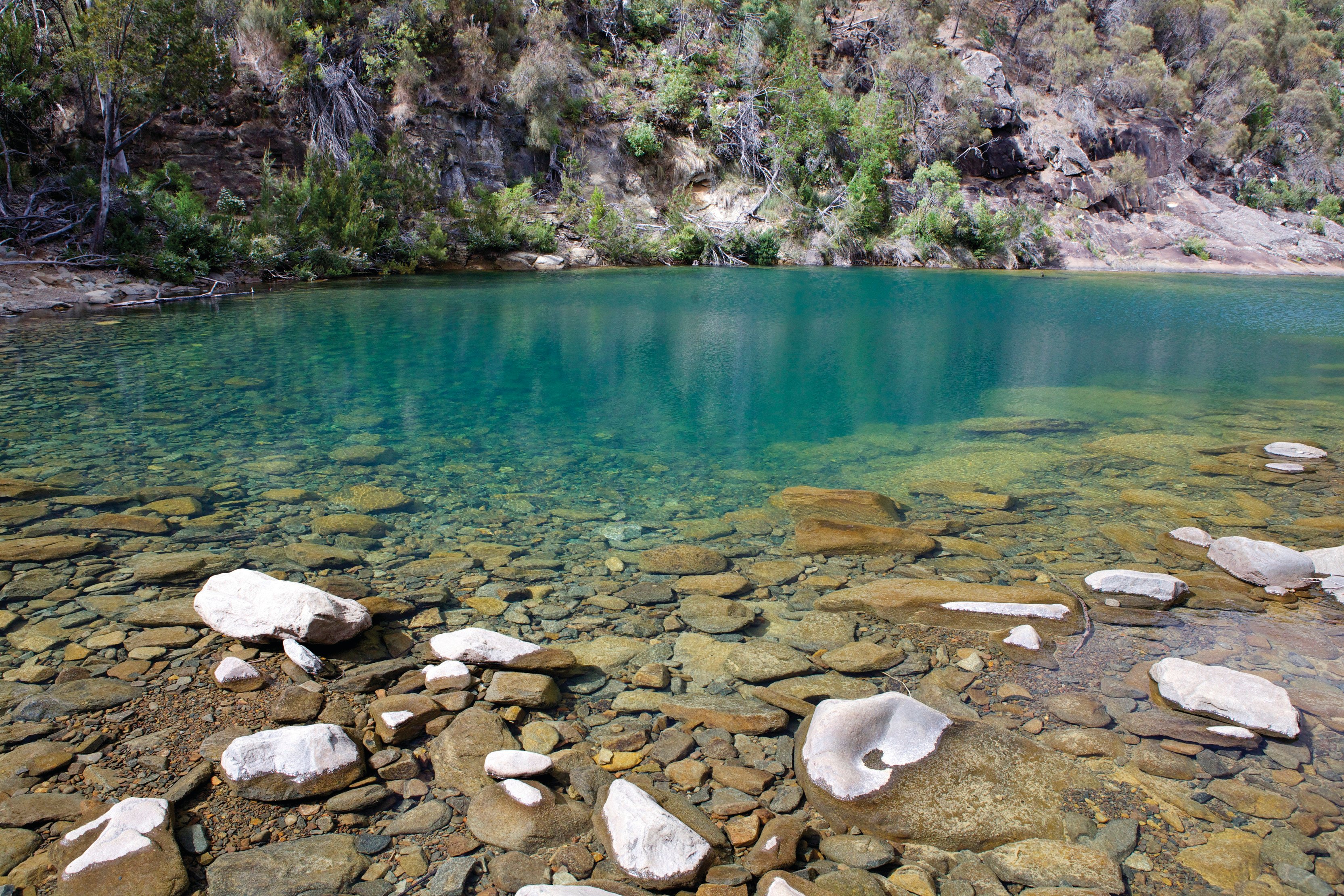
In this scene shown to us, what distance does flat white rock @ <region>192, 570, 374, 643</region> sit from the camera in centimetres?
425

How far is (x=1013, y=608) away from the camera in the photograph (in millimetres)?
5020

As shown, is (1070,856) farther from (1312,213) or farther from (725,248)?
(1312,213)

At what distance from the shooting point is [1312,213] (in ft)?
162

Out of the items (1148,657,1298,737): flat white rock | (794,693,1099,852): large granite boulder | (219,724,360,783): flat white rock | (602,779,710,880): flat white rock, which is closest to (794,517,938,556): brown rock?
(1148,657,1298,737): flat white rock

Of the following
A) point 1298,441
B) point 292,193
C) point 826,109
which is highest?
point 826,109

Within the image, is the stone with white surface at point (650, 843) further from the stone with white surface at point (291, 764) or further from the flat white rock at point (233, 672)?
the flat white rock at point (233, 672)

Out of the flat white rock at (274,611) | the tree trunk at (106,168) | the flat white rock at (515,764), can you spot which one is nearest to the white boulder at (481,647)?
the flat white rock at (274,611)

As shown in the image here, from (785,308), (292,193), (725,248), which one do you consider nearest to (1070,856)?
(785,308)

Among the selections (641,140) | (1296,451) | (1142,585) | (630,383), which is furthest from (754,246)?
(1142,585)

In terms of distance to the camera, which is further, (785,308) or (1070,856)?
(785,308)

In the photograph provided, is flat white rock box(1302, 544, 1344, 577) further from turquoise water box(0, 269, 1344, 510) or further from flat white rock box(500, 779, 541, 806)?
flat white rock box(500, 779, 541, 806)

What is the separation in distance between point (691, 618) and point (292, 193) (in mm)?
24763

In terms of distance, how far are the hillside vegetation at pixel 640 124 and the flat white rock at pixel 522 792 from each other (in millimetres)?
22323

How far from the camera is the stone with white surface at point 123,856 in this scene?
8.53 feet
